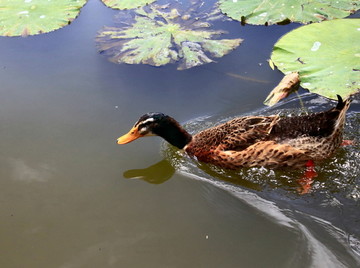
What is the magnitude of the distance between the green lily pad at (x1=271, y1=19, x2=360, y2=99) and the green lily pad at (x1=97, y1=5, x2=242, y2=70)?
3.37ft

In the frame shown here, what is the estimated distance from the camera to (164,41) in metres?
6.95

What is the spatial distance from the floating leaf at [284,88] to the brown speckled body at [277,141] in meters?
0.91

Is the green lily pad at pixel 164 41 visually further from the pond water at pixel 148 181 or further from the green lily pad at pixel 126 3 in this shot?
the green lily pad at pixel 126 3

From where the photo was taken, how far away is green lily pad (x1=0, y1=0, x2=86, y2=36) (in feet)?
25.1

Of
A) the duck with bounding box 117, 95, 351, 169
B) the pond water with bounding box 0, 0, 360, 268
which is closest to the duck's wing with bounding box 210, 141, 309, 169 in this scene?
the duck with bounding box 117, 95, 351, 169

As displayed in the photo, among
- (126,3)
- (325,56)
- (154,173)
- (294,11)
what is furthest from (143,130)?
(126,3)

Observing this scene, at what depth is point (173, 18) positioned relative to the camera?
7613 mm

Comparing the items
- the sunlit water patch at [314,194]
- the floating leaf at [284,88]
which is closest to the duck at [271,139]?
the sunlit water patch at [314,194]

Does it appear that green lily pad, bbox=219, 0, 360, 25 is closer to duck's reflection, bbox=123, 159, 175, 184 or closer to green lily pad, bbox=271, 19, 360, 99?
green lily pad, bbox=271, 19, 360, 99

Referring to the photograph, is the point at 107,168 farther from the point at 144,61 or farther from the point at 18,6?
the point at 18,6

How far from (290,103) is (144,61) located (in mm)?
2321

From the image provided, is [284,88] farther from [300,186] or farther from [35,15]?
[35,15]

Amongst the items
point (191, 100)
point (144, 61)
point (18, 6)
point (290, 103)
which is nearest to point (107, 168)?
point (191, 100)

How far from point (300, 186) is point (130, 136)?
6.84 feet
